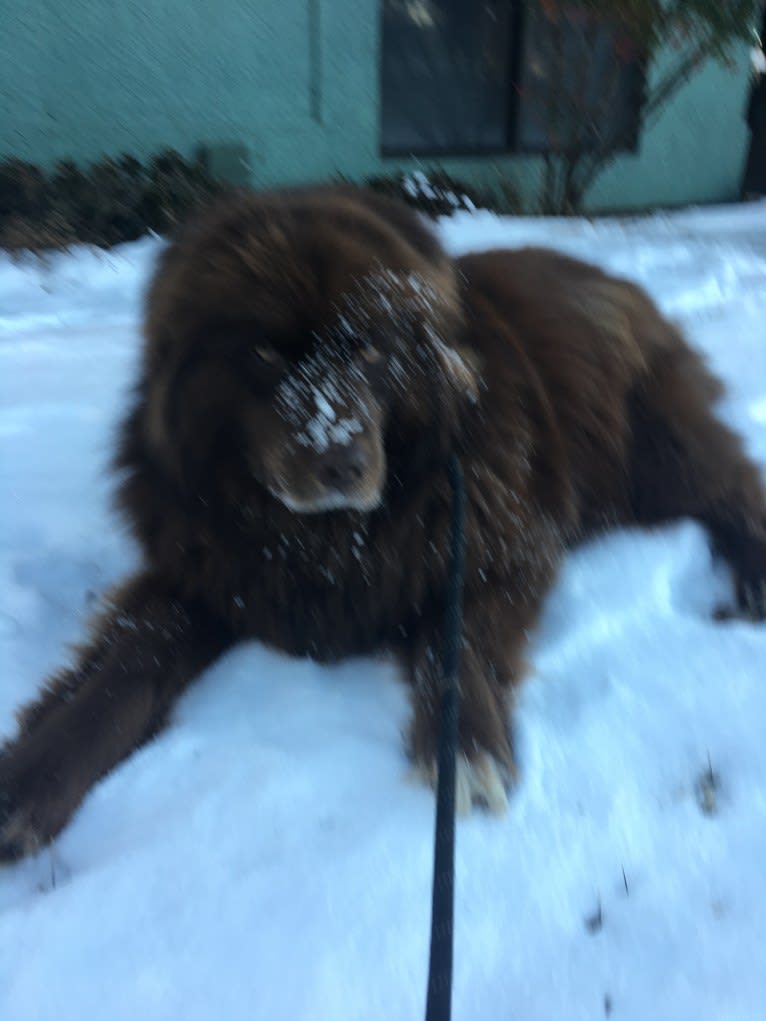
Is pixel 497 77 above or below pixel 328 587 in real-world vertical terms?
below

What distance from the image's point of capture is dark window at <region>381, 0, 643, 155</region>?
734 centimetres

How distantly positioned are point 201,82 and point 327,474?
18.6ft

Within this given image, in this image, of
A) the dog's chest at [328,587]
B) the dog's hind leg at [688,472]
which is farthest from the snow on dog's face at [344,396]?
the dog's hind leg at [688,472]

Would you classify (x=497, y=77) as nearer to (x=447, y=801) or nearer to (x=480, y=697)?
(x=480, y=697)

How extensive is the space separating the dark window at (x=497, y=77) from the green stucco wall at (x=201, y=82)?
0.36 m

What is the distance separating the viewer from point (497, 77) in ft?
26.1

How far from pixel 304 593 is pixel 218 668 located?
28 centimetres

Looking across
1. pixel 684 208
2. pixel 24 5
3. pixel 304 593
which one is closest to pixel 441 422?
pixel 304 593

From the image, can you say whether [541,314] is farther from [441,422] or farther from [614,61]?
[614,61]

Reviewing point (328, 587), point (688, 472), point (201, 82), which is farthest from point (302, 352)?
point (201, 82)

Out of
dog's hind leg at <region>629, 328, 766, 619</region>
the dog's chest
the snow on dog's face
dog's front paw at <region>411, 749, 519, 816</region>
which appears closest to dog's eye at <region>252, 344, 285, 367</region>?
the snow on dog's face

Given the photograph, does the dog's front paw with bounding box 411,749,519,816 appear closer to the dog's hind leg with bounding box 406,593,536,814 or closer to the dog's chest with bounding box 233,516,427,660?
the dog's hind leg with bounding box 406,593,536,814

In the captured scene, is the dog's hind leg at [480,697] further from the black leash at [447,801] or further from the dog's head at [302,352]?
the dog's head at [302,352]

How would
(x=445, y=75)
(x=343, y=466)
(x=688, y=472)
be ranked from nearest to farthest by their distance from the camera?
1. (x=343, y=466)
2. (x=688, y=472)
3. (x=445, y=75)
